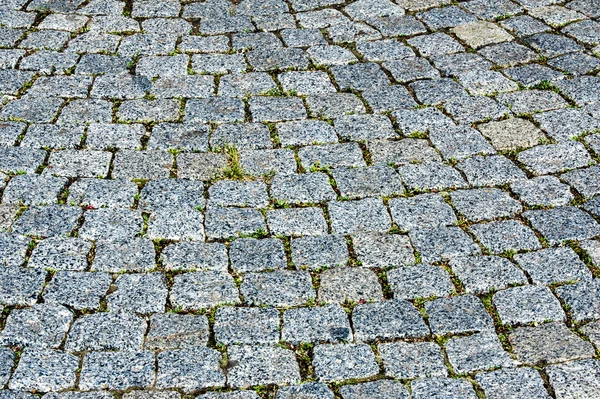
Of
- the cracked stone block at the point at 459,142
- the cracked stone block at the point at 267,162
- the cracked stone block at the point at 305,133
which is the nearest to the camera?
the cracked stone block at the point at 267,162

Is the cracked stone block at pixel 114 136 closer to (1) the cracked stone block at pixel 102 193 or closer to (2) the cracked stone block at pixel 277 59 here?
(1) the cracked stone block at pixel 102 193

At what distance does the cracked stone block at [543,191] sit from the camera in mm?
4055

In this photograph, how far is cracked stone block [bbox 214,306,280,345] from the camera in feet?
10.9

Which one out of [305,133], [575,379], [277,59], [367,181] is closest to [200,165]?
[305,133]

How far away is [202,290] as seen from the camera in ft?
11.7

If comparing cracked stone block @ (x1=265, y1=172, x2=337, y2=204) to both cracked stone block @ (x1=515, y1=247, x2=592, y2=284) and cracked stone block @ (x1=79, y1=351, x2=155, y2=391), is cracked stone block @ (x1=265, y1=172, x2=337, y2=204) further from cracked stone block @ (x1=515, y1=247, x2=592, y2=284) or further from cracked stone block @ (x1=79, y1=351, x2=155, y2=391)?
cracked stone block @ (x1=79, y1=351, x2=155, y2=391)

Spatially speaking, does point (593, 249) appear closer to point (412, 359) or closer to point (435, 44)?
point (412, 359)

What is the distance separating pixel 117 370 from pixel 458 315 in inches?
52.0

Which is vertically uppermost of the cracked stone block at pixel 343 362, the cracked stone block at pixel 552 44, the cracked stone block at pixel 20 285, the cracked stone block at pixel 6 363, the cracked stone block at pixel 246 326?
the cracked stone block at pixel 552 44

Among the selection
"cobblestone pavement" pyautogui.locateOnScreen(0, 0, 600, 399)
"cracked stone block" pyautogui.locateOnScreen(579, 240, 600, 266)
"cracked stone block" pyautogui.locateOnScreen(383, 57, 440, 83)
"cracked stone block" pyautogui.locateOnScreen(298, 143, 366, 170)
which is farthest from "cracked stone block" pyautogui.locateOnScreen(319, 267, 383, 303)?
"cracked stone block" pyautogui.locateOnScreen(383, 57, 440, 83)

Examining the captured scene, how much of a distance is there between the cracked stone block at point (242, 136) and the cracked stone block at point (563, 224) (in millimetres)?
1388

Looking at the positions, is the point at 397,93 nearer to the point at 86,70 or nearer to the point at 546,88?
the point at 546,88

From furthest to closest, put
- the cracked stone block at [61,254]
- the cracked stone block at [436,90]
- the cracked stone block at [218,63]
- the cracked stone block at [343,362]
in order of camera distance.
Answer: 1. the cracked stone block at [218,63]
2. the cracked stone block at [436,90]
3. the cracked stone block at [61,254]
4. the cracked stone block at [343,362]

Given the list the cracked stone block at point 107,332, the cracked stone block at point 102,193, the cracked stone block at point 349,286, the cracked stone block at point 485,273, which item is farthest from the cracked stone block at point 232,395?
the cracked stone block at point 102,193
